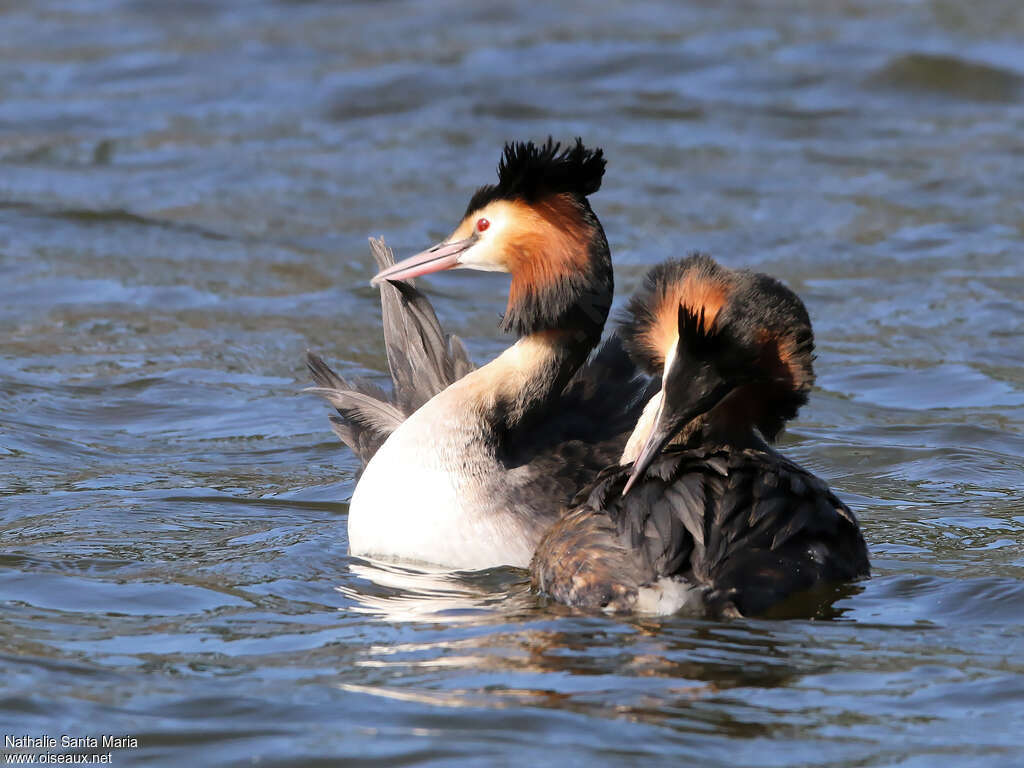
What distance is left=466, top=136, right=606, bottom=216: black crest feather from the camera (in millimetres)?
6875

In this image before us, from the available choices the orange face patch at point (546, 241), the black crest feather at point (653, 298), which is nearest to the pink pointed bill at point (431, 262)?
the orange face patch at point (546, 241)

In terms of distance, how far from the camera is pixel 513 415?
7.16 m

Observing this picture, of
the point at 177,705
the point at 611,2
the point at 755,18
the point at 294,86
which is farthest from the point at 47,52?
the point at 177,705

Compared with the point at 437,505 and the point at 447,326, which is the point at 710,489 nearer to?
the point at 437,505

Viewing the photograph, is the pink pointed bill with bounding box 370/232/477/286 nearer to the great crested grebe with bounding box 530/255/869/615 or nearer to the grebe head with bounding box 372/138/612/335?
the grebe head with bounding box 372/138/612/335

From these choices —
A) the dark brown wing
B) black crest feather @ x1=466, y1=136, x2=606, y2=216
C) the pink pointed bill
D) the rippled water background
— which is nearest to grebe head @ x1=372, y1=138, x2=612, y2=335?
black crest feather @ x1=466, y1=136, x2=606, y2=216

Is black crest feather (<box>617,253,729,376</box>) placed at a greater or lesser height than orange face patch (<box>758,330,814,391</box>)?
greater

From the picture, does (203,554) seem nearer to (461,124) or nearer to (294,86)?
(461,124)

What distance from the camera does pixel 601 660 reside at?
18.6 ft

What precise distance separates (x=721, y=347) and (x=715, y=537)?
0.72 meters

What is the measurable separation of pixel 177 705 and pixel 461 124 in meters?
11.4

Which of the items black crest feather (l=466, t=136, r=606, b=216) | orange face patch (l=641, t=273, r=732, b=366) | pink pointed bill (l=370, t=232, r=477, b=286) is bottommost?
orange face patch (l=641, t=273, r=732, b=366)

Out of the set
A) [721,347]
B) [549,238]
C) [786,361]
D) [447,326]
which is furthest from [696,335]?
[447,326]

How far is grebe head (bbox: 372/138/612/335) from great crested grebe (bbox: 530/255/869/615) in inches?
14.6
